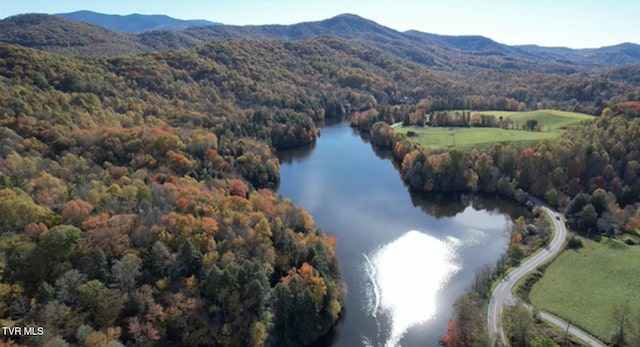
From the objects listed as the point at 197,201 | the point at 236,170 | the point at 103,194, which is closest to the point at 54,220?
the point at 103,194

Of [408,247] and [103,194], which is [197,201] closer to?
[103,194]

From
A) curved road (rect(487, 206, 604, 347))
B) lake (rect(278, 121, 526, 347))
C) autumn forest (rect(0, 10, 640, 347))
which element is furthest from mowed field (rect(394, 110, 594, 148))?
curved road (rect(487, 206, 604, 347))

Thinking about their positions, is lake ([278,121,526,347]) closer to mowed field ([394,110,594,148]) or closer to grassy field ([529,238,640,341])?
grassy field ([529,238,640,341])

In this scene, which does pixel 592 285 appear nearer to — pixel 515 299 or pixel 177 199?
pixel 515 299

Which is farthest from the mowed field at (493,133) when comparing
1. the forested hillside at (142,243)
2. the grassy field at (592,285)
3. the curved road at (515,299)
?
the forested hillside at (142,243)

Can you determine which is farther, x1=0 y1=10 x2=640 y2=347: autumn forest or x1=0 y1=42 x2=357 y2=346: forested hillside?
x1=0 y1=10 x2=640 y2=347: autumn forest
